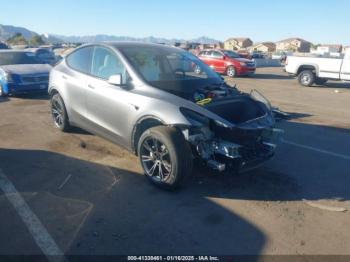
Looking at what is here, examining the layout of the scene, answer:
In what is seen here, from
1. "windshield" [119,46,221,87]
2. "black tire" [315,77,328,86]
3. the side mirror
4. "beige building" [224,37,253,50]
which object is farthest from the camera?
"beige building" [224,37,253,50]

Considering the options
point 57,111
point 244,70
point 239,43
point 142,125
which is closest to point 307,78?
point 244,70

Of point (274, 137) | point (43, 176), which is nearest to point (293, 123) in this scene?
point (274, 137)

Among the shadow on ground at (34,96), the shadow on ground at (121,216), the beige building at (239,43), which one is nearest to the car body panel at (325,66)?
the shadow on ground at (34,96)

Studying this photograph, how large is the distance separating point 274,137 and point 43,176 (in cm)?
325

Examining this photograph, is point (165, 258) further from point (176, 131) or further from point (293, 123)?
point (293, 123)

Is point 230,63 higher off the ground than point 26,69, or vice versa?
point 230,63

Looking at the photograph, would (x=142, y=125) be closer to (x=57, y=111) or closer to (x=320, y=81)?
(x=57, y=111)

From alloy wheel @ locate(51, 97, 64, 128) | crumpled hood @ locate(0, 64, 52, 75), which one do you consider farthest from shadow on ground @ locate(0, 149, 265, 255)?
crumpled hood @ locate(0, 64, 52, 75)

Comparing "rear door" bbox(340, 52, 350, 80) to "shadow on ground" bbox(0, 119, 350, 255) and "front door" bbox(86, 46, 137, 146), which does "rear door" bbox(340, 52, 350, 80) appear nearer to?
"shadow on ground" bbox(0, 119, 350, 255)

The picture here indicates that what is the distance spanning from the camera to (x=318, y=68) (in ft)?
54.2

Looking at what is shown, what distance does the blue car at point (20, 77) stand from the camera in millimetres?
10773

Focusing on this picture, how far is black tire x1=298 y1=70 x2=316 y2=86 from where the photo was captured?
16859 millimetres

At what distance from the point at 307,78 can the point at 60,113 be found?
13.5 metres

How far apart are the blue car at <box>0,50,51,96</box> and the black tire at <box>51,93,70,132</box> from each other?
14.7ft
